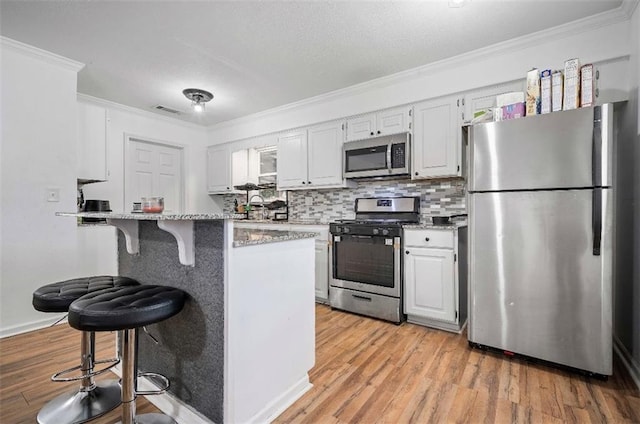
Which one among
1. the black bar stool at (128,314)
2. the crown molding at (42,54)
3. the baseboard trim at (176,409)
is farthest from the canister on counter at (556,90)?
the crown molding at (42,54)

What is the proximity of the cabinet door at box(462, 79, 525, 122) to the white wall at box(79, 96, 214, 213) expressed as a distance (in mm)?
3759

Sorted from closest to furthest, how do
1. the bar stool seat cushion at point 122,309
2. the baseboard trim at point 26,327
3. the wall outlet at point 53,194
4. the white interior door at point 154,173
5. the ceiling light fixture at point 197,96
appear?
the bar stool seat cushion at point 122,309 < the baseboard trim at point 26,327 < the wall outlet at point 53,194 < the ceiling light fixture at point 197,96 < the white interior door at point 154,173

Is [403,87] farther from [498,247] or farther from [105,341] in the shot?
[105,341]

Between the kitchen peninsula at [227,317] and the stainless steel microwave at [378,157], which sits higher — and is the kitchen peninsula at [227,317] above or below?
below

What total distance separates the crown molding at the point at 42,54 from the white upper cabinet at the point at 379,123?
2.78 meters

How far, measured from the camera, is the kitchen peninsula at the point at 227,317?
4.15 ft

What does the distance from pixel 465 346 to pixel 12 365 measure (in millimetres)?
3195

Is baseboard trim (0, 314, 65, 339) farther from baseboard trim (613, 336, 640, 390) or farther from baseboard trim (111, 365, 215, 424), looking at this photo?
baseboard trim (613, 336, 640, 390)

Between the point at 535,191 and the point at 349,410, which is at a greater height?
the point at 535,191

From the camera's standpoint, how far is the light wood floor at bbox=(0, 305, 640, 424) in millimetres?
1494

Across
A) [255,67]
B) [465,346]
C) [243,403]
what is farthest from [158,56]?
[465,346]

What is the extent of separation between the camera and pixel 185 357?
1.44 metres

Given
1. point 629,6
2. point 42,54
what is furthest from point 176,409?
point 629,6

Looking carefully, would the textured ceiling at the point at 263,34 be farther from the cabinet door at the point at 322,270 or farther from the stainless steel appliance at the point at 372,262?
the cabinet door at the point at 322,270
